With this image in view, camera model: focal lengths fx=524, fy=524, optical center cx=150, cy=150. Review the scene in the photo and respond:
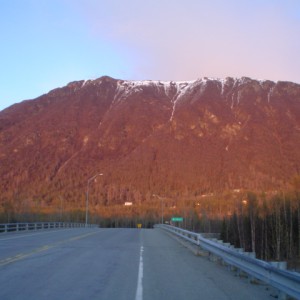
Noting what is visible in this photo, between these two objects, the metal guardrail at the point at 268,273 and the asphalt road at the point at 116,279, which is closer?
the metal guardrail at the point at 268,273

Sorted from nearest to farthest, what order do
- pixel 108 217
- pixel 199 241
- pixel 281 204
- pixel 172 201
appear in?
1. pixel 199 241
2. pixel 281 204
3. pixel 108 217
4. pixel 172 201

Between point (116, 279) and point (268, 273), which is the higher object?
point (268, 273)

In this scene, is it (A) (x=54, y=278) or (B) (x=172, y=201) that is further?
(B) (x=172, y=201)

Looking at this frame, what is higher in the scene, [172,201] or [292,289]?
[172,201]

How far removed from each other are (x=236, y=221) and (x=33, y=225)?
32.4 m

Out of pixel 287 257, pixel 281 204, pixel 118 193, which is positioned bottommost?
pixel 287 257

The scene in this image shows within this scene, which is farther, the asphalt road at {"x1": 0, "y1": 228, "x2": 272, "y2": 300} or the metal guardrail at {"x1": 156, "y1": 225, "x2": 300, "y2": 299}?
the asphalt road at {"x1": 0, "y1": 228, "x2": 272, "y2": 300}

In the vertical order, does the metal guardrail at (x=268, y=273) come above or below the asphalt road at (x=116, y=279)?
above

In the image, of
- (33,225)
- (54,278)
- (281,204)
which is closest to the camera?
(54,278)

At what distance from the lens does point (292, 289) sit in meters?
9.61

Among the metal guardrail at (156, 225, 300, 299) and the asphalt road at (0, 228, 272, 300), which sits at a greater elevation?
the metal guardrail at (156, 225, 300, 299)

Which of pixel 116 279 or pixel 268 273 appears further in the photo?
pixel 116 279

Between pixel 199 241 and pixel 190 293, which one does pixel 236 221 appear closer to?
pixel 199 241

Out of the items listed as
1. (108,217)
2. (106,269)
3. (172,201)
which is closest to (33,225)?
(106,269)
